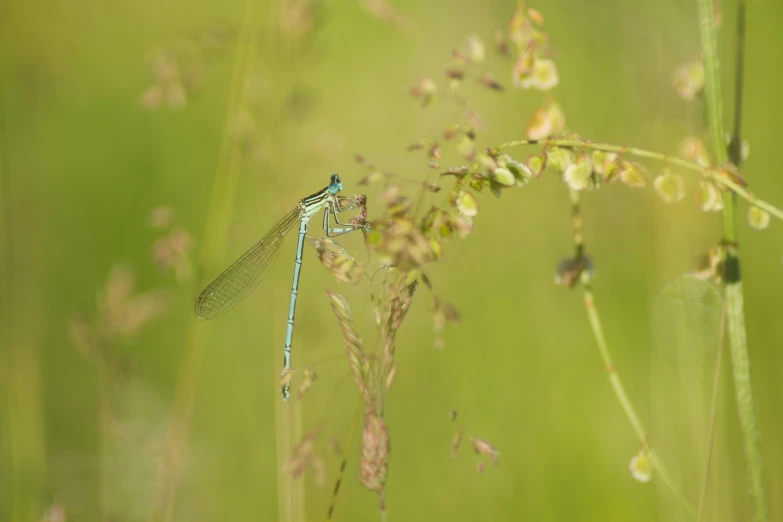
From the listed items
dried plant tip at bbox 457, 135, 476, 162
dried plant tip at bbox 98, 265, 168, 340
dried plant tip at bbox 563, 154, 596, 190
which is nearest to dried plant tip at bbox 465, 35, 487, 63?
dried plant tip at bbox 457, 135, 476, 162

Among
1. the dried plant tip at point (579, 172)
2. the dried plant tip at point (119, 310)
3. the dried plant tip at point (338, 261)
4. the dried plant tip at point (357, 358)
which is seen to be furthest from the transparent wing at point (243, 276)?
the dried plant tip at point (579, 172)

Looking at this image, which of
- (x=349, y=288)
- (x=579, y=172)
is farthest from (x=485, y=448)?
(x=349, y=288)

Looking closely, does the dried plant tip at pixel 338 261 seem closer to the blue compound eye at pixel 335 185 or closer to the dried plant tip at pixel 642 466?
the dried plant tip at pixel 642 466

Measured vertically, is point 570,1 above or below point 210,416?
above

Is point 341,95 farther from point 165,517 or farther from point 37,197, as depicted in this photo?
point 165,517

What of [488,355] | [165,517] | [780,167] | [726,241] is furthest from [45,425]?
[780,167]

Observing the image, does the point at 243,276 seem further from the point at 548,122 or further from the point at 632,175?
the point at 632,175

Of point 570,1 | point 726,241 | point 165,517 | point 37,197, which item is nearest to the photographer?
point 726,241

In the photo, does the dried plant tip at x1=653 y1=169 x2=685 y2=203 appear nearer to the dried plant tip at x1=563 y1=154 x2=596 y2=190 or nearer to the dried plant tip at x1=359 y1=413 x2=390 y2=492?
the dried plant tip at x1=563 y1=154 x2=596 y2=190

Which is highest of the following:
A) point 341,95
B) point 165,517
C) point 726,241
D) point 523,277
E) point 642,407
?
point 341,95
